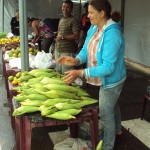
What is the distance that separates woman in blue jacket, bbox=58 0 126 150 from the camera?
266cm

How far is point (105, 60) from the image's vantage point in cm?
267

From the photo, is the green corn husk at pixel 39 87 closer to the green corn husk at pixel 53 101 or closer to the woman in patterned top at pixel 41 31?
the green corn husk at pixel 53 101

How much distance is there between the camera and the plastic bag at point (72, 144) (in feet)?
10.8

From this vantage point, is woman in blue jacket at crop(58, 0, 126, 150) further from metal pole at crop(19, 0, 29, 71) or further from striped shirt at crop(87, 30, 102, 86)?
metal pole at crop(19, 0, 29, 71)

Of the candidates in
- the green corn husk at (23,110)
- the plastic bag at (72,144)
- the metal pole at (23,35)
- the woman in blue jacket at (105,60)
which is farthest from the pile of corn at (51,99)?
the metal pole at (23,35)

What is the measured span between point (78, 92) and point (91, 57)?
0.39 meters

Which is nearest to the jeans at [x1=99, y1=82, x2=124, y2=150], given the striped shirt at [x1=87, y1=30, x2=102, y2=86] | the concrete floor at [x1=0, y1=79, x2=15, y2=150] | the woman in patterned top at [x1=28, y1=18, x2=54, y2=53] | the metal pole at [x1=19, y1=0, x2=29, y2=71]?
the striped shirt at [x1=87, y1=30, x2=102, y2=86]

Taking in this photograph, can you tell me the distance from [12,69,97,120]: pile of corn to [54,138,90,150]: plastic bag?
0.73 metres

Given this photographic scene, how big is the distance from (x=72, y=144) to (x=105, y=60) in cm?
126

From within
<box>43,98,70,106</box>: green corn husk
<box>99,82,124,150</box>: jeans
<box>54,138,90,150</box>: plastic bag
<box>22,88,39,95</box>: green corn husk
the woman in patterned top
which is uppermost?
the woman in patterned top

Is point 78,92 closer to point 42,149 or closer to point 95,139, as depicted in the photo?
point 95,139

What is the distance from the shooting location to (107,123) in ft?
10.0

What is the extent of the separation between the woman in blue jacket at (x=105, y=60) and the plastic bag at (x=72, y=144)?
331 millimetres

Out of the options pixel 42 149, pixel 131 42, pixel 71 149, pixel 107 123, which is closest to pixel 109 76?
pixel 107 123
